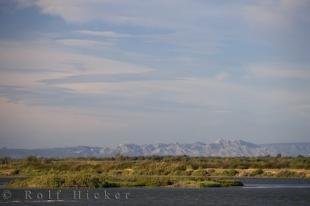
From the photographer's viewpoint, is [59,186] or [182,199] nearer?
[182,199]

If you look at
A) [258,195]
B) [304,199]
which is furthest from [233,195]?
[304,199]

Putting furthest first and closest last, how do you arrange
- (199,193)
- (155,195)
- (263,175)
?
(263,175) → (199,193) → (155,195)

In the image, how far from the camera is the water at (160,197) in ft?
176

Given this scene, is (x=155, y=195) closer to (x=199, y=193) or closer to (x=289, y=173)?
(x=199, y=193)

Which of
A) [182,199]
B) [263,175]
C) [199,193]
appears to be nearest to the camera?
[182,199]

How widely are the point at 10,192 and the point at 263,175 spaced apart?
56.2 metres

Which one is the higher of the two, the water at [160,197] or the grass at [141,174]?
the grass at [141,174]

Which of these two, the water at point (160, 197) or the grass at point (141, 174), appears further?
the grass at point (141, 174)

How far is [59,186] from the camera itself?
68.4 metres

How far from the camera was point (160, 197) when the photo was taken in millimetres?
59188

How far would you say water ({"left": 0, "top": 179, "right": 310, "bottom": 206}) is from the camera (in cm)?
5356

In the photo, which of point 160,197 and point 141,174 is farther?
point 141,174

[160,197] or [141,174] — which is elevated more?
[141,174]

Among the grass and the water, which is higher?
the grass
